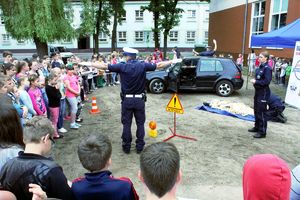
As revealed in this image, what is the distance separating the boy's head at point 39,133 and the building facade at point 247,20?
1732cm

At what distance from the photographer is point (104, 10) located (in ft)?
95.3

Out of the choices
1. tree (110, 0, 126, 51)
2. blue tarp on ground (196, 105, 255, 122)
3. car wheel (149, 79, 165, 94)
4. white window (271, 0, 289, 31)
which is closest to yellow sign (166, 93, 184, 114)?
blue tarp on ground (196, 105, 255, 122)

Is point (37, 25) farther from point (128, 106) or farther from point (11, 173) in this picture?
point (11, 173)

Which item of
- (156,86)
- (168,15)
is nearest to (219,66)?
(156,86)

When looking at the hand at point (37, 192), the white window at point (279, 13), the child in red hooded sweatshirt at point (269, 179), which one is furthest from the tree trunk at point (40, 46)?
the child in red hooded sweatshirt at point (269, 179)

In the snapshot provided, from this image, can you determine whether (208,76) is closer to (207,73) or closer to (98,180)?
(207,73)

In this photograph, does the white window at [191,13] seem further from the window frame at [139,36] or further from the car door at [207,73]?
the car door at [207,73]

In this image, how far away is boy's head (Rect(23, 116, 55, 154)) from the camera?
233cm

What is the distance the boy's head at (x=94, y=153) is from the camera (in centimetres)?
224

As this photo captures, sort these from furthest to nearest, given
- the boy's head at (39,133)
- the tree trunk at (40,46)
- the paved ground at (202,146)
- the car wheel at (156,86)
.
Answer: the tree trunk at (40,46)
the car wheel at (156,86)
the paved ground at (202,146)
the boy's head at (39,133)

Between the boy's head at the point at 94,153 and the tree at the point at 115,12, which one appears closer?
the boy's head at the point at 94,153

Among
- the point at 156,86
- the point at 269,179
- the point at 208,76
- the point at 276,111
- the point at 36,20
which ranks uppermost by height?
the point at 36,20

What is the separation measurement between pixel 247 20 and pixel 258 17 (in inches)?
67.5

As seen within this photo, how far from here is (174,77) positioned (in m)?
12.0
